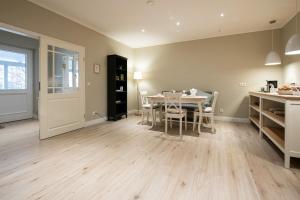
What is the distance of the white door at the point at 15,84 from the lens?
15.7ft

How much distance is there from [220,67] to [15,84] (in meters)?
6.52

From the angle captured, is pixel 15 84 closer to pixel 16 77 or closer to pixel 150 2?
pixel 16 77

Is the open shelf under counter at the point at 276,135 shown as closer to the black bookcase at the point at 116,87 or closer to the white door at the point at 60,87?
the black bookcase at the point at 116,87

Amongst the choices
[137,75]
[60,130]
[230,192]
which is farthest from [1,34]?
[230,192]

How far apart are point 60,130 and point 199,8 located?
400 cm

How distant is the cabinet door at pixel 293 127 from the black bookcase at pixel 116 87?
409cm

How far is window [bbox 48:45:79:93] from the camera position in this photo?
3449 millimetres

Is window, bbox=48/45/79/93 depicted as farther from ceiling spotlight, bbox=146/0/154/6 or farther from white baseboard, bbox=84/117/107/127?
ceiling spotlight, bbox=146/0/154/6

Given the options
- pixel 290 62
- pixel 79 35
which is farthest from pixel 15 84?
pixel 290 62

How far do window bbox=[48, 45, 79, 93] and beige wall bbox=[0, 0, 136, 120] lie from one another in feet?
1.08

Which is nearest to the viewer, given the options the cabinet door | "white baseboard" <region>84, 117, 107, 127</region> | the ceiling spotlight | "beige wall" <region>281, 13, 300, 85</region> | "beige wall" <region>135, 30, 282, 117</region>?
the cabinet door

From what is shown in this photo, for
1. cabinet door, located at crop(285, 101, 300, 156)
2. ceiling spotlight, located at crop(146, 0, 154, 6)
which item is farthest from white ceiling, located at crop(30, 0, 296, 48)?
cabinet door, located at crop(285, 101, 300, 156)

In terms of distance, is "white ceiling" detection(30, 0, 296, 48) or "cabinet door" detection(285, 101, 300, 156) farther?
"white ceiling" detection(30, 0, 296, 48)

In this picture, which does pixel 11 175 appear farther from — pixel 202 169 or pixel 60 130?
pixel 202 169
